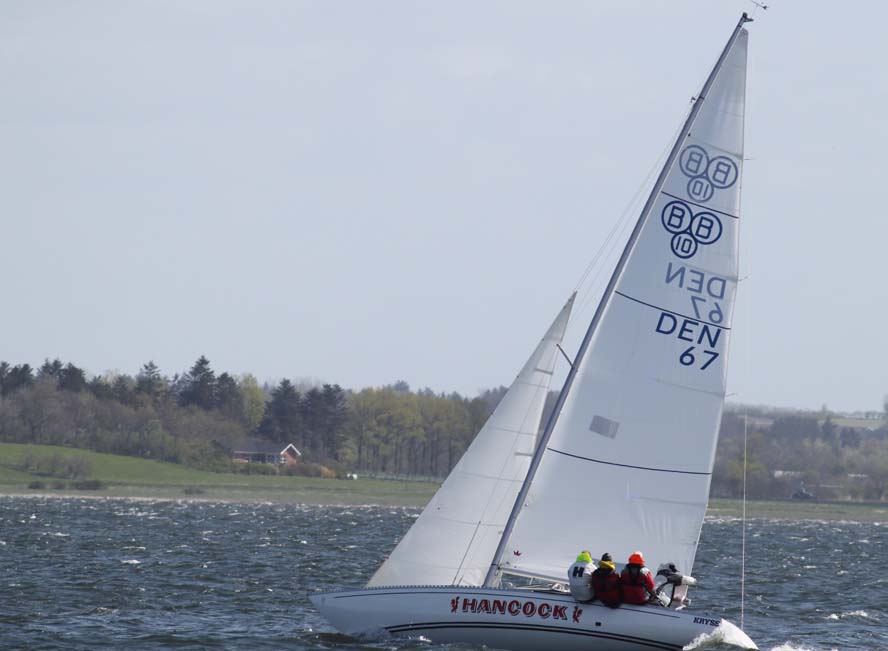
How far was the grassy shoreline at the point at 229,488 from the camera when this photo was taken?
101562 mm

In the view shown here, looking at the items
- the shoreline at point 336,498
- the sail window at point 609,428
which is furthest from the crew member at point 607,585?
the shoreline at point 336,498

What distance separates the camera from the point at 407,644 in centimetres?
2261

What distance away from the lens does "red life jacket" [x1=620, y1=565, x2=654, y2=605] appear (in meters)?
21.9

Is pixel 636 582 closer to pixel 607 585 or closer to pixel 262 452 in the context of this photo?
pixel 607 585

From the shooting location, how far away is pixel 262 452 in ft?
442

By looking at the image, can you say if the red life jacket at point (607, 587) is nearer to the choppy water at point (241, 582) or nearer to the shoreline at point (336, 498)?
the choppy water at point (241, 582)

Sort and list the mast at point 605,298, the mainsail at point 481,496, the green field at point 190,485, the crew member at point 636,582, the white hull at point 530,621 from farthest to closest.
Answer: the green field at point 190,485 → the mainsail at point 481,496 → the mast at point 605,298 → the crew member at point 636,582 → the white hull at point 530,621

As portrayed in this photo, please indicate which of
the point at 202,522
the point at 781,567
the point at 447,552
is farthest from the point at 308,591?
the point at 202,522

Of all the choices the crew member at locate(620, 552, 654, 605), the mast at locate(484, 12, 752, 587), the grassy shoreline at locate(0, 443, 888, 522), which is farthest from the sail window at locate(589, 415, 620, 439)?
the grassy shoreline at locate(0, 443, 888, 522)

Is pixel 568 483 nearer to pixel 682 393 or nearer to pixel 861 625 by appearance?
pixel 682 393

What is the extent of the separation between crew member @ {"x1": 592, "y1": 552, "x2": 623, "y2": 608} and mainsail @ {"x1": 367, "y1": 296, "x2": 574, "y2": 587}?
239 centimetres

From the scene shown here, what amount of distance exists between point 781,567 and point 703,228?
2848 centimetres

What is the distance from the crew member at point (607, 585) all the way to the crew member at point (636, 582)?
0.10 m

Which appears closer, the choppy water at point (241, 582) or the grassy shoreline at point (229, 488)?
the choppy water at point (241, 582)
